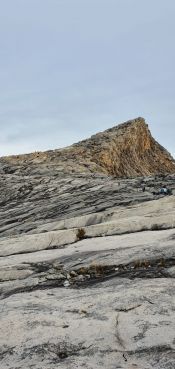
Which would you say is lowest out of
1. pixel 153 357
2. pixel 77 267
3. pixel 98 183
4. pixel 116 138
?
pixel 153 357

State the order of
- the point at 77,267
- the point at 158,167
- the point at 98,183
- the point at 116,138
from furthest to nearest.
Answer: the point at 158,167 < the point at 116,138 < the point at 98,183 < the point at 77,267

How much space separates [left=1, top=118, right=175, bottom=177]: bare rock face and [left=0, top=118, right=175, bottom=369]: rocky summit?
12789 mm

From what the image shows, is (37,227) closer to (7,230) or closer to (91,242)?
(7,230)

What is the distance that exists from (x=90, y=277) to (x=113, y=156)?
34.6 metres

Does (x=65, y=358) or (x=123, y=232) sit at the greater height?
(x=123, y=232)

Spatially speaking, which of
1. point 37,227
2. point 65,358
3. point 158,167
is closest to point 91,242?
point 37,227

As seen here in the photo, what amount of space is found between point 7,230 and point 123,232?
8.21 m

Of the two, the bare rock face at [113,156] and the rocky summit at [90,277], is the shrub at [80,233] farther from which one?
the bare rock face at [113,156]

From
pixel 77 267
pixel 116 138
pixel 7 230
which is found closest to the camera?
pixel 77 267

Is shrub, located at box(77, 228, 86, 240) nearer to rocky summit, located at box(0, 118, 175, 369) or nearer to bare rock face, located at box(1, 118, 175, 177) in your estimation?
rocky summit, located at box(0, 118, 175, 369)

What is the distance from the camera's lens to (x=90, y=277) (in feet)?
44.6

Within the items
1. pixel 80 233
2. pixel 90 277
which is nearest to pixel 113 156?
pixel 80 233

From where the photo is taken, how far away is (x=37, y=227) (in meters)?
22.5

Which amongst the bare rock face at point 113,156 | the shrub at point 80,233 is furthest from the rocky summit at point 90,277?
the bare rock face at point 113,156
